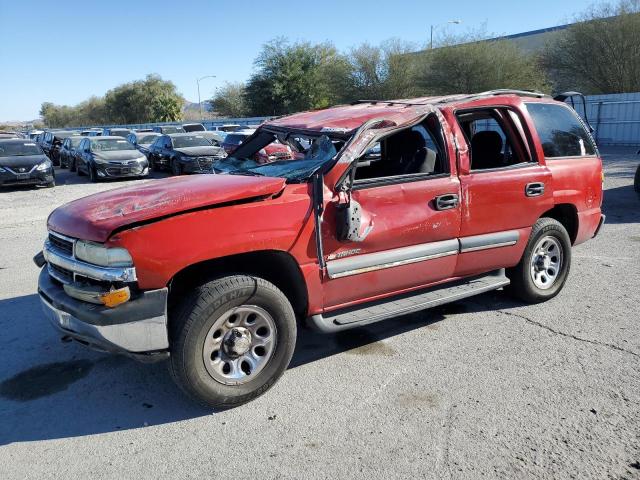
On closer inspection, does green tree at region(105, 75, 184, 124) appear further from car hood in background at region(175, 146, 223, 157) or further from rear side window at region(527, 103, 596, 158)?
rear side window at region(527, 103, 596, 158)

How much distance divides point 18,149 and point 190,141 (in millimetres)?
5514

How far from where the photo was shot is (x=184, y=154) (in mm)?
17672

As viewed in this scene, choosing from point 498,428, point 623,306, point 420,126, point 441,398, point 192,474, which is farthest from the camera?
point 623,306

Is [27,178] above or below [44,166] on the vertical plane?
below

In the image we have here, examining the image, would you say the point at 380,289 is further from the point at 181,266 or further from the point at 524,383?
the point at 181,266

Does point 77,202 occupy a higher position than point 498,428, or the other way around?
point 77,202

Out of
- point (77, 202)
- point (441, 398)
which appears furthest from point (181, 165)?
point (441, 398)

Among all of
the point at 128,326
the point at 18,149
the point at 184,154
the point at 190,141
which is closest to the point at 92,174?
the point at 18,149

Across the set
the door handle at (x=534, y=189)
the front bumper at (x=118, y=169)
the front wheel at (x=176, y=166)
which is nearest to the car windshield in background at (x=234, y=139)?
the front wheel at (x=176, y=166)

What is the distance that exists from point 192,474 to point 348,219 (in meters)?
1.83

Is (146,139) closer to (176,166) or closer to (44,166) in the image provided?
(176,166)

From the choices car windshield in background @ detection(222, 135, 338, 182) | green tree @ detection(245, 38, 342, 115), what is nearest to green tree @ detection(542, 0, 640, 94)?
green tree @ detection(245, 38, 342, 115)

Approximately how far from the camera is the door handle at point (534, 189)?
473cm

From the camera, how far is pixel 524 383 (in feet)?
12.0
